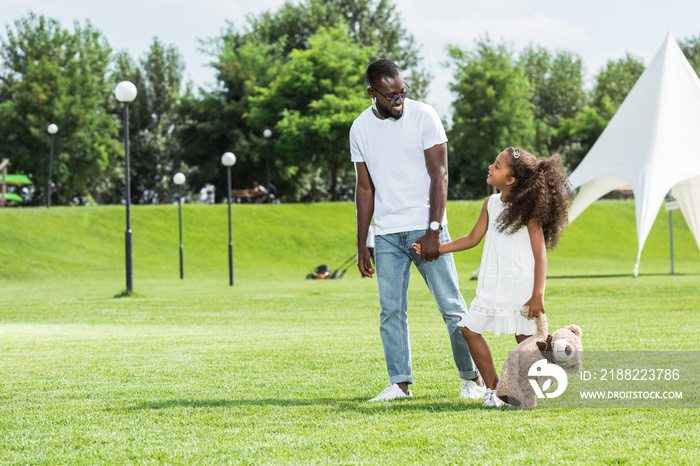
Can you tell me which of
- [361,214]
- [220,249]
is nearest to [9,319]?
[361,214]

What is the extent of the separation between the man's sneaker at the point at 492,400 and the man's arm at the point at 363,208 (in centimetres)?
109

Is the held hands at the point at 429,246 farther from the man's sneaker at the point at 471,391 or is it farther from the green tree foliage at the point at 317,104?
the green tree foliage at the point at 317,104

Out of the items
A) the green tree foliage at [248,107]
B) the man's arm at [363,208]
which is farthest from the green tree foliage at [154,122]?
the man's arm at [363,208]

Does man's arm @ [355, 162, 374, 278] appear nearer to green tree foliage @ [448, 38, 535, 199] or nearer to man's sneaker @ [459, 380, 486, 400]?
man's sneaker @ [459, 380, 486, 400]

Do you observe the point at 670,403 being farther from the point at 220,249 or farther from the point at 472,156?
the point at 472,156

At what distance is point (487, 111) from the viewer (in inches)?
2126

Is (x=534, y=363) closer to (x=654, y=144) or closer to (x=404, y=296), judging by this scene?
(x=404, y=296)

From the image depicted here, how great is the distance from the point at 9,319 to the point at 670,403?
424 inches

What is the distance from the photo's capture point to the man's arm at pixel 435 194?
16.0 feet

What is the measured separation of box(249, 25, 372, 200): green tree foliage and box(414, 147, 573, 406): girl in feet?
139

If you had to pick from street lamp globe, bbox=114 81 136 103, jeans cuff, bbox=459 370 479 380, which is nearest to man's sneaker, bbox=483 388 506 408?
jeans cuff, bbox=459 370 479 380

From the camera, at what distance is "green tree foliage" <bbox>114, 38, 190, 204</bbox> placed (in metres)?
63.8

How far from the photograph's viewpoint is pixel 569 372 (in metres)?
4.52

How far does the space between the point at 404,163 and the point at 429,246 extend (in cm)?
57
